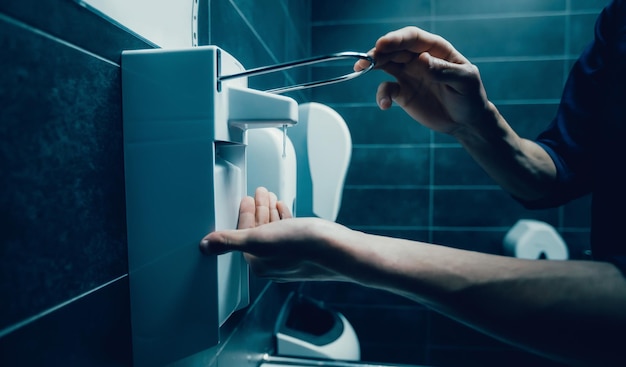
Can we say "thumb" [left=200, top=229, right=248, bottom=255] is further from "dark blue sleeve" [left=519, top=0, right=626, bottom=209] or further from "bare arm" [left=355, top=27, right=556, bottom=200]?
"dark blue sleeve" [left=519, top=0, right=626, bottom=209]

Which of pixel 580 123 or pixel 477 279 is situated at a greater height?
pixel 580 123

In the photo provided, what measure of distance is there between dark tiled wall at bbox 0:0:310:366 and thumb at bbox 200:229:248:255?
0.10m

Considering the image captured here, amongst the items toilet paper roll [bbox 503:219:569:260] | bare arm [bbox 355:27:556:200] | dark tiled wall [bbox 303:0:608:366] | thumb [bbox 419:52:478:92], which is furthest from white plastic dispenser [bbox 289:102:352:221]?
toilet paper roll [bbox 503:219:569:260]

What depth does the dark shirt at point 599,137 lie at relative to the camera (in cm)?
61

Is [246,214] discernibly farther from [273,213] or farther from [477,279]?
[477,279]

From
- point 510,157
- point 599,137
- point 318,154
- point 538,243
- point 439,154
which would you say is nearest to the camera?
point 599,137

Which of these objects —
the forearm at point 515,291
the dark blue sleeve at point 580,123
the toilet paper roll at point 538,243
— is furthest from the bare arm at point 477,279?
the toilet paper roll at point 538,243

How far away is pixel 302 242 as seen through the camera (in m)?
0.47

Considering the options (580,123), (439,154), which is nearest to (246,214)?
(580,123)

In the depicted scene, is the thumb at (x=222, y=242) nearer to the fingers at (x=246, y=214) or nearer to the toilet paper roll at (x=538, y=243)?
the fingers at (x=246, y=214)

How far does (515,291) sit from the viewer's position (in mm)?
507

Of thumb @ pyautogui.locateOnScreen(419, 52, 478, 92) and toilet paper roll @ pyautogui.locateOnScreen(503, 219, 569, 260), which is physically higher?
thumb @ pyautogui.locateOnScreen(419, 52, 478, 92)

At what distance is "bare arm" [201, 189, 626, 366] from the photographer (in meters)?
0.47

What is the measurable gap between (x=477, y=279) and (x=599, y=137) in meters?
0.44
